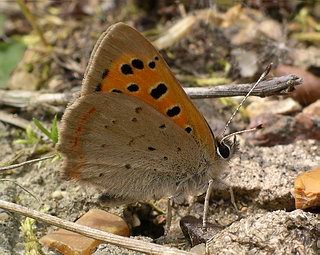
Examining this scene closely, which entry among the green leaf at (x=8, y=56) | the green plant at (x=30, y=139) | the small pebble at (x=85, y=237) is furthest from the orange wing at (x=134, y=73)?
the green leaf at (x=8, y=56)

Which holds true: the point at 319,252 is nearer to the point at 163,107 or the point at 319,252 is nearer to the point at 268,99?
the point at 163,107

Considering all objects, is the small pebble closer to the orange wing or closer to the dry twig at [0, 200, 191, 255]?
the dry twig at [0, 200, 191, 255]

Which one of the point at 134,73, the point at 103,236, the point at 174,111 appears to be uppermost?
the point at 134,73

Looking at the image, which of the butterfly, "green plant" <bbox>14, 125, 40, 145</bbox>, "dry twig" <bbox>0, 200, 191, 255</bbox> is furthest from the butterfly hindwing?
"green plant" <bbox>14, 125, 40, 145</bbox>

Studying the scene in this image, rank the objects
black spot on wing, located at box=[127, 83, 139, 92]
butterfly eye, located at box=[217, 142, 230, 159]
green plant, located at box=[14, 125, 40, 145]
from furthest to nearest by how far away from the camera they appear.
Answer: green plant, located at box=[14, 125, 40, 145]
butterfly eye, located at box=[217, 142, 230, 159]
black spot on wing, located at box=[127, 83, 139, 92]

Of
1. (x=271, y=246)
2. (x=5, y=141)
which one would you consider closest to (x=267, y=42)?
(x=5, y=141)

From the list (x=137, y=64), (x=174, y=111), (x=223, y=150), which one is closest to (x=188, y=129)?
(x=174, y=111)

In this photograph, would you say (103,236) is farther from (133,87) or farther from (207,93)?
(207,93)

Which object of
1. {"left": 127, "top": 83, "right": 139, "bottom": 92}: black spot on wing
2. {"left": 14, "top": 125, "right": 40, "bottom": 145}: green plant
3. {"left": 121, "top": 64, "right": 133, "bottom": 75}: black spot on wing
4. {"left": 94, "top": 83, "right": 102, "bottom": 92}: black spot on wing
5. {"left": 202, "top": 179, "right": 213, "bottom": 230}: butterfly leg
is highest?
{"left": 121, "top": 64, "right": 133, "bottom": 75}: black spot on wing
